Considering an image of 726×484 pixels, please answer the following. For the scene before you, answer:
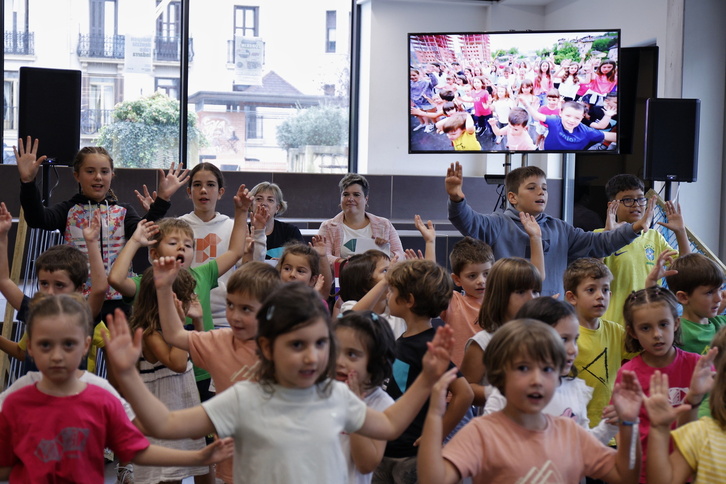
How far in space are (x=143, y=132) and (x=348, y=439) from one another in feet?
20.8

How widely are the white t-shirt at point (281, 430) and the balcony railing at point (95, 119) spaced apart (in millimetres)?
6506

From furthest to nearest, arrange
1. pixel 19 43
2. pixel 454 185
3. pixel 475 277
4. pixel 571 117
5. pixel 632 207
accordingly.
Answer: pixel 19 43 < pixel 571 117 < pixel 632 207 < pixel 454 185 < pixel 475 277

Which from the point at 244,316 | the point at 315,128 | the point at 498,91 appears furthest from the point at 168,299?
the point at 315,128

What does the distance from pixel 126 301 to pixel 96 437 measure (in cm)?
144

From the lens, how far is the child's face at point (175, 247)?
3174mm

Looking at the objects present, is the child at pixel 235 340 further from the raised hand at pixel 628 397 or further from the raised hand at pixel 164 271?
→ the raised hand at pixel 628 397

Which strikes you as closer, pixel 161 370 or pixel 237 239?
pixel 161 370

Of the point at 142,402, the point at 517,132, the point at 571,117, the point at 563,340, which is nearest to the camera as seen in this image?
the point at 142,402

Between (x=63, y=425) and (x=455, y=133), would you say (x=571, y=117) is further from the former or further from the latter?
(x=63, y=425)

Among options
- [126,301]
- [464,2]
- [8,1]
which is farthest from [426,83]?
[8,1]

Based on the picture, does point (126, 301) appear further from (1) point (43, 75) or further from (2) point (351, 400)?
(1) point (43, 75)

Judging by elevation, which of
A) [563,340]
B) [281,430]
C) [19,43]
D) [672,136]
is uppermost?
[19,43]

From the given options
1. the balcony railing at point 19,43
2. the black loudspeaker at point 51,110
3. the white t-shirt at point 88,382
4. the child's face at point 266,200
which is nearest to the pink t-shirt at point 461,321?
the white t-shirt at point 88,382

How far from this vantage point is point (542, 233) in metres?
3.98
